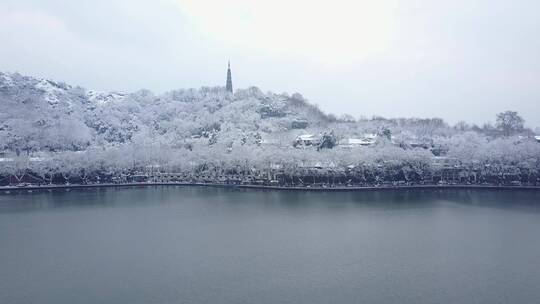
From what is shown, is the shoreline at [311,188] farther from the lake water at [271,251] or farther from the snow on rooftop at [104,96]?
the snow on rooftop at [104,96]

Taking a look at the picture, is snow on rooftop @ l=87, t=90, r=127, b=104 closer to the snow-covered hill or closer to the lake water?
the snow-covered hill

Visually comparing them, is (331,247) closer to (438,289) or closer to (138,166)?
(438,289)

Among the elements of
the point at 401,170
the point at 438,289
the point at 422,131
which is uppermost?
the point at 422,131

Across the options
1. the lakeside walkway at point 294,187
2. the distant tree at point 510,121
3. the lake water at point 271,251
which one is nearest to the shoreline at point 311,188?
the lakeside walkway at point 294,187

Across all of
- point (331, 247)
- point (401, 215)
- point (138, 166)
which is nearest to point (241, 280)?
point (331, 247)

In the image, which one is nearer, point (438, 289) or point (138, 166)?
point (438, 289)

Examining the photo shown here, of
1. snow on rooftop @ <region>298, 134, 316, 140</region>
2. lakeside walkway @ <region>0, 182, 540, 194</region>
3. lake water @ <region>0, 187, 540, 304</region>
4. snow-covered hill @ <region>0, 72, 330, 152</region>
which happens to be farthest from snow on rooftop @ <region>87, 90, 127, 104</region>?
lake water @ <region>0, 187, 540, 304</region>

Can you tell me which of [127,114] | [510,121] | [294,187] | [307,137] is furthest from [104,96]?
[510,121]

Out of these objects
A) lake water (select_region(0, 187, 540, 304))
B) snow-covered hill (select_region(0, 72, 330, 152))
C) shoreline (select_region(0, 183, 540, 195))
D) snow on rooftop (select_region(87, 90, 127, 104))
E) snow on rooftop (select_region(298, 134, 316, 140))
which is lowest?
lake water (select_region(0, 187, 540, 304))
